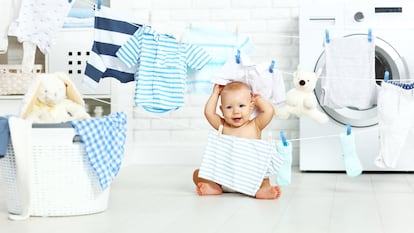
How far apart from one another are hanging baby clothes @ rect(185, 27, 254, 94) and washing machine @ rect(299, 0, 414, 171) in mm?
690

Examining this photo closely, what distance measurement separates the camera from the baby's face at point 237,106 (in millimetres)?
3197

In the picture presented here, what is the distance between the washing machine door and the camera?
12.5 ft

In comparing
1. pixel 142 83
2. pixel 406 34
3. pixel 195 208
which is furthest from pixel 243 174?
pixel 406 34

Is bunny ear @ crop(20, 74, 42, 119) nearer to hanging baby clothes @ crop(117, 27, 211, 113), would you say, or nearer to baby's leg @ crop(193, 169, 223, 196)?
hanging baby clothes @ crop(117, 27, 211, 113)

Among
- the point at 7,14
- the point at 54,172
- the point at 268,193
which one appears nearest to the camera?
the point at 54,172

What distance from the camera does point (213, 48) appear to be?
11.0ft

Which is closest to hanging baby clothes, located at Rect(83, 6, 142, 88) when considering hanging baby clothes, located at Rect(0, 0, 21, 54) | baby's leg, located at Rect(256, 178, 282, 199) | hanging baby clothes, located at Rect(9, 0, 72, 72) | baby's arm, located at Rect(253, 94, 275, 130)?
hanging baby clothes, located at Rect(9, 0, 72, 72)

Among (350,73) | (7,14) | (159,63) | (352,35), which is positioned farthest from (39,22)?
(352,35)

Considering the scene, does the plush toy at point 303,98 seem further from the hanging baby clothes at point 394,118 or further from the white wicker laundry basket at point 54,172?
the white wicker laundry basket at point 54,172

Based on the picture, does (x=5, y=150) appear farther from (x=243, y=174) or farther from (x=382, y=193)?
(x=382, y=193)

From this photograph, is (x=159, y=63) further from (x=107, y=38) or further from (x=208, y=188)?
(x=208, y=188)

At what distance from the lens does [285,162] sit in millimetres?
3123

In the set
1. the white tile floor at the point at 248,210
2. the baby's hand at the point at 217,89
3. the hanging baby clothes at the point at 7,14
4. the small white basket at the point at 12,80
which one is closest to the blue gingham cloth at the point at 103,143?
the white tile floor at the point at 248,210

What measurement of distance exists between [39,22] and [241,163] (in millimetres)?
1131
